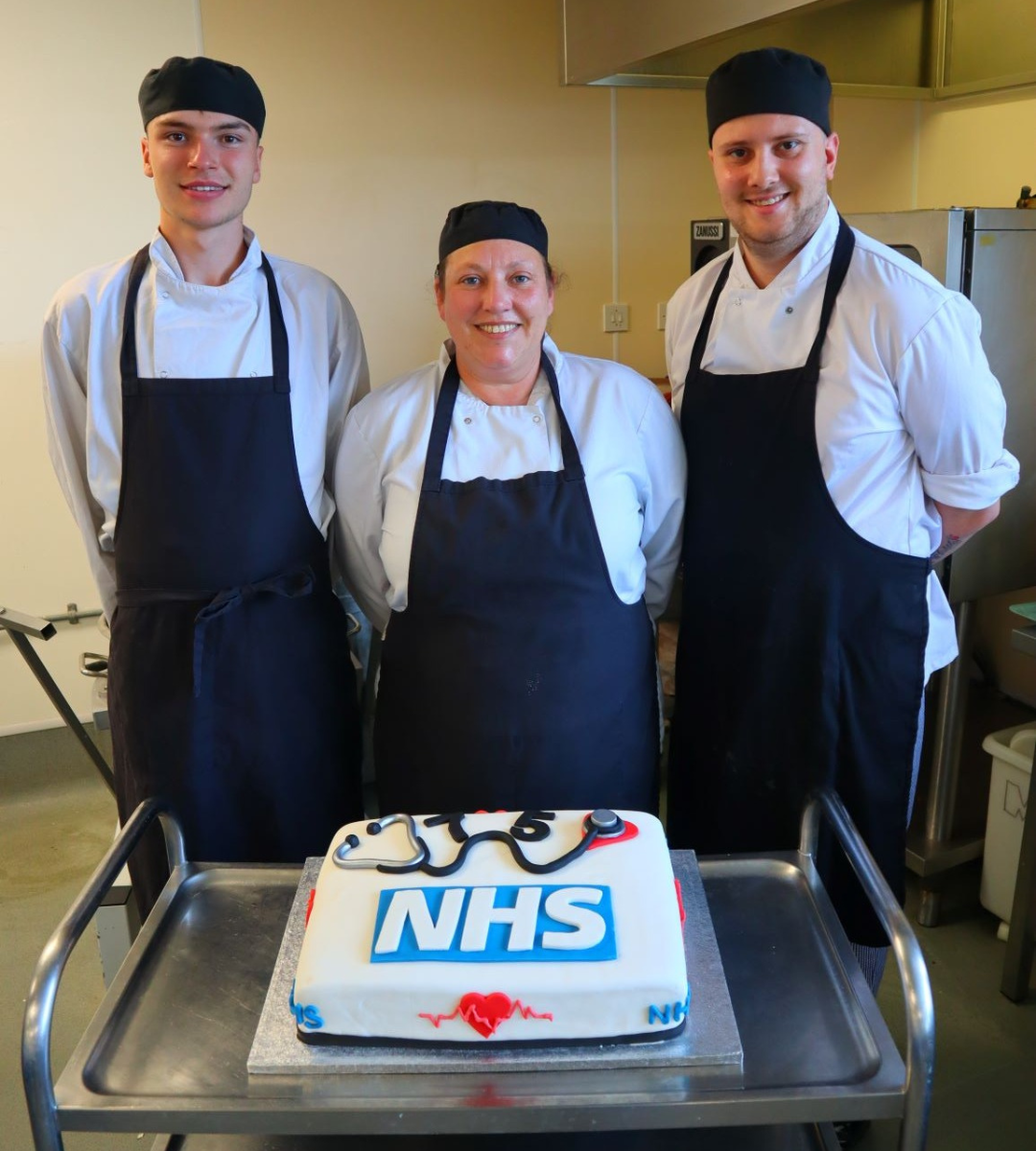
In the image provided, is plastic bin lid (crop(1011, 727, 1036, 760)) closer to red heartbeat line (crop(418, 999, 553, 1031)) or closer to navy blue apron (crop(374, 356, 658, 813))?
navy blue apron (crop(374, 356, 658, 813))

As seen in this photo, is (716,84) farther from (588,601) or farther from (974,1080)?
(974,1080)

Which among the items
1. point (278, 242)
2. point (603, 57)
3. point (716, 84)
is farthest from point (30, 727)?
point (716, 84)

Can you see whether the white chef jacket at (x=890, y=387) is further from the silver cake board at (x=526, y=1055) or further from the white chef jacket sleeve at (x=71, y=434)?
the white chef jacket sleeve at (x=71, y=434)

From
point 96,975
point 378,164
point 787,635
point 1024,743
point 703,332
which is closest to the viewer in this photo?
point 787,635

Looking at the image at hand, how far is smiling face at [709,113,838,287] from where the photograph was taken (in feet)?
5.06

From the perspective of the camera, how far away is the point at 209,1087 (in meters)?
0.98

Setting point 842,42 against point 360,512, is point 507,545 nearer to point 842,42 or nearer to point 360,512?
point 360,512

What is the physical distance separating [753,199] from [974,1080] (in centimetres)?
158

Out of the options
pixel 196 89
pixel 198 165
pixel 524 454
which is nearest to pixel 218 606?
pixel 524 454

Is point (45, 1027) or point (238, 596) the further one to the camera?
point (238, 596)

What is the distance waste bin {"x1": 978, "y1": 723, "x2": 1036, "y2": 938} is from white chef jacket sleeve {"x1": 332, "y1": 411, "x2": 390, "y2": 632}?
1386 millimetres

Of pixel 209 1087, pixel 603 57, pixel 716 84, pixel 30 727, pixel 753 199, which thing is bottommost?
pixel 30 727

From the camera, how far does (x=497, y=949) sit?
0.97 m

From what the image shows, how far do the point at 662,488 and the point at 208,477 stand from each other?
2.25ft
